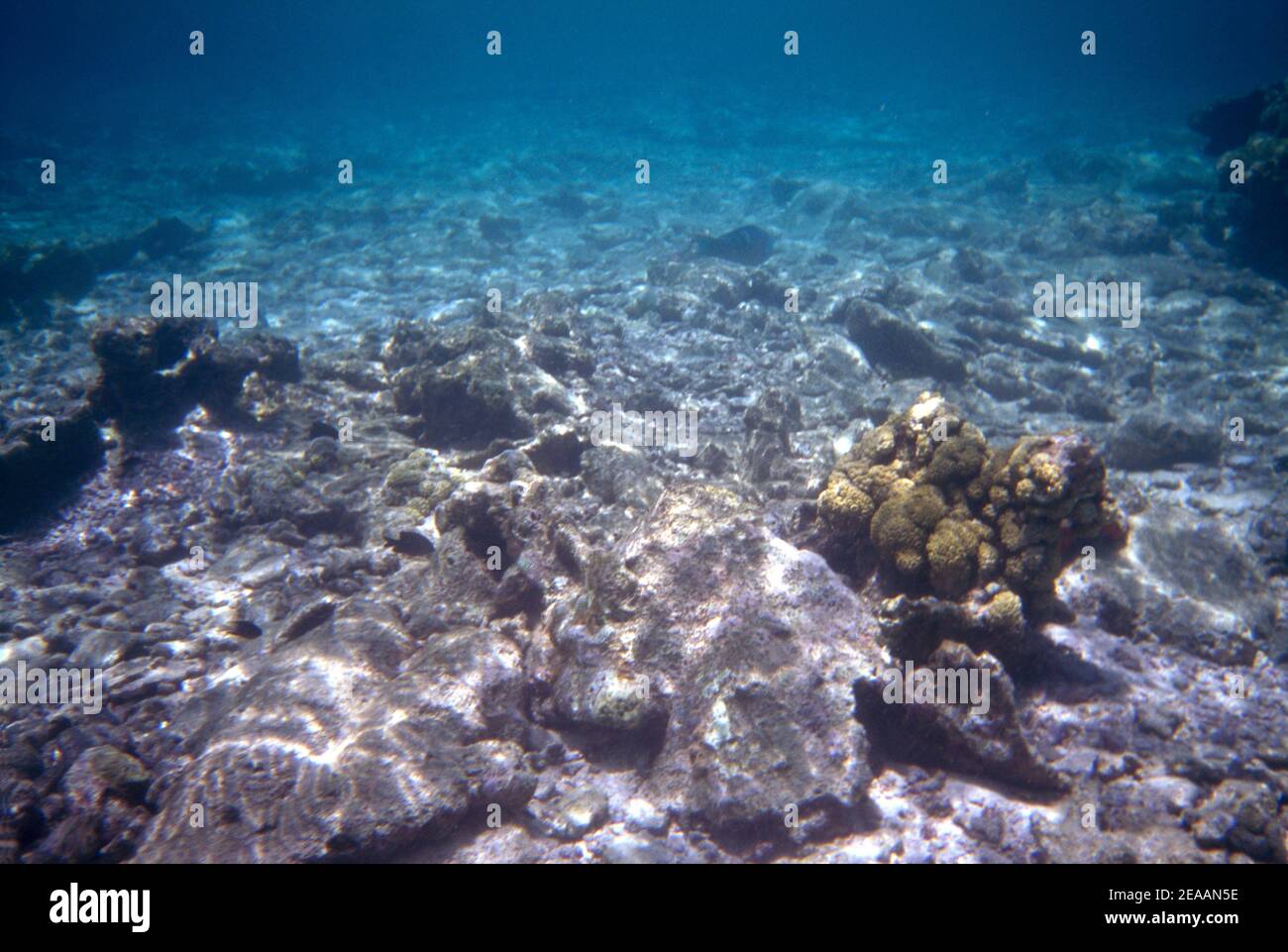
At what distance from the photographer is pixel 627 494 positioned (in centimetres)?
914

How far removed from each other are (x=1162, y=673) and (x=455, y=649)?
7677mm

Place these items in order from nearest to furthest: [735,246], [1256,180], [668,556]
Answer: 1. [668,556]
2. [1256,180]
3. [735,246]

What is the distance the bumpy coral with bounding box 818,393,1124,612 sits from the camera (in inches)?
254

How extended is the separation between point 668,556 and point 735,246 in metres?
19.4

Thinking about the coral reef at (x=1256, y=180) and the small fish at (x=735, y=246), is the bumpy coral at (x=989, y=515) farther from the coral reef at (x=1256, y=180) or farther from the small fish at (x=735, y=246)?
the coral reef at (x=1256, y=180)

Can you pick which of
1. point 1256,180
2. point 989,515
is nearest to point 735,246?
point 1256,180

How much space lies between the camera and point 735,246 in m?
23.4

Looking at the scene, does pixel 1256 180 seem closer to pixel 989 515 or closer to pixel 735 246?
pixel 735 246

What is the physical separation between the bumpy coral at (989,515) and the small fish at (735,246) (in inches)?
703

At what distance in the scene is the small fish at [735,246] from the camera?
23391mm

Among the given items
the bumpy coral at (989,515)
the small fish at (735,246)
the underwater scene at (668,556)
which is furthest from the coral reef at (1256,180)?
the bumpy coral at (989,515)

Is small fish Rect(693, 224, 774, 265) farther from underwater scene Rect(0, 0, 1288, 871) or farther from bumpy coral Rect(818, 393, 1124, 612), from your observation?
bumpy coral Rect(818, 393, 1124, 612)

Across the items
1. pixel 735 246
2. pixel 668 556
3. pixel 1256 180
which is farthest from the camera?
pixel 735 246
